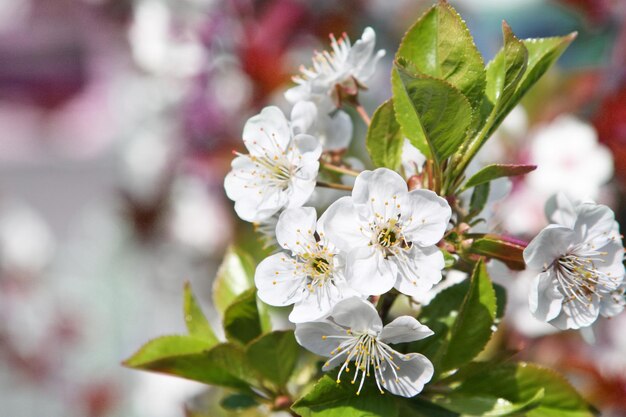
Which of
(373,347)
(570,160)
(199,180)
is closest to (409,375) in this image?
(373,347)

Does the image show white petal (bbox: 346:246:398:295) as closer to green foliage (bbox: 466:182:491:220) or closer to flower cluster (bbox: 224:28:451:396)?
flower cluster (bbox: 224:28:451:396)

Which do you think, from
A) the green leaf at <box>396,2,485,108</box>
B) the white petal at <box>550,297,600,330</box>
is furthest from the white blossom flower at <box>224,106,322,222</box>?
the white petal at <box>550,297,600,330</box>

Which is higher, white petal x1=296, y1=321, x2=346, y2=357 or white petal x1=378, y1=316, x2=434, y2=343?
white petal x1=296, y1=321, x2=346, y2=357

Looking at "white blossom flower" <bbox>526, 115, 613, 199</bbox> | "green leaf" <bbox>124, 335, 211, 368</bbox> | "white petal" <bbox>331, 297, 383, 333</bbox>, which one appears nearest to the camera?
"white petal" <bbox>331, 297, 383, 333</bbox>

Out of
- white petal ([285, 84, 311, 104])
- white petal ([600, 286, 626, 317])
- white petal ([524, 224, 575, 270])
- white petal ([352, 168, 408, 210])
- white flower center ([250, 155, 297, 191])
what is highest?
white petal ([285, 84, 311, 104])

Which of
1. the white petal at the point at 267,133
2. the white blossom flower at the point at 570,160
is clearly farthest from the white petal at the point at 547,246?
the white blossom flower at the point at 570,160

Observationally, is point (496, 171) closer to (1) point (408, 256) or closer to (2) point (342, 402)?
(1) point (408, 256)

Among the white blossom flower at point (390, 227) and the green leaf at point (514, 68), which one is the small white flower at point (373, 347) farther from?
the green leaf at point (514, 68)
